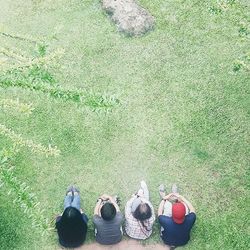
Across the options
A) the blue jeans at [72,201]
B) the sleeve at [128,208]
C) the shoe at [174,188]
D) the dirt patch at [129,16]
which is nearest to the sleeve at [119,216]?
the sleeve at [128,208]

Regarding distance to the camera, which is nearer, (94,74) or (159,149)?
(159,149)

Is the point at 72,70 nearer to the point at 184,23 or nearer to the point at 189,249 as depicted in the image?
the point at 184,23

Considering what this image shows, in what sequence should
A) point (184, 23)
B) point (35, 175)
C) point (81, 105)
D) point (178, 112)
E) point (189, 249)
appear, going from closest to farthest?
point (81, 105)
point (189, 249)
point (35, 175)
point (178, 112)
point (184, 23)

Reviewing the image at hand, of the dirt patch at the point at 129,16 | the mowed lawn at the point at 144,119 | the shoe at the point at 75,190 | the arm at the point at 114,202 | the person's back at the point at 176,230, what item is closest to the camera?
the person's back at the point at 176,230

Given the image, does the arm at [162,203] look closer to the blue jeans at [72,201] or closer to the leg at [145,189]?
the leg at [145,189]

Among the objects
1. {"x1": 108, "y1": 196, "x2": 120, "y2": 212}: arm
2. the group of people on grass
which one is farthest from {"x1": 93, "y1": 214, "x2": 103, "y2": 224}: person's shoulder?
{"x1": 108, "y1": 196, "x2": 120, "y2": 212}: arm

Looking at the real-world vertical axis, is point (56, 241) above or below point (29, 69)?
below

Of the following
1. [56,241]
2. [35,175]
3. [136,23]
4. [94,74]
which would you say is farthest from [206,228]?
[136,23]
